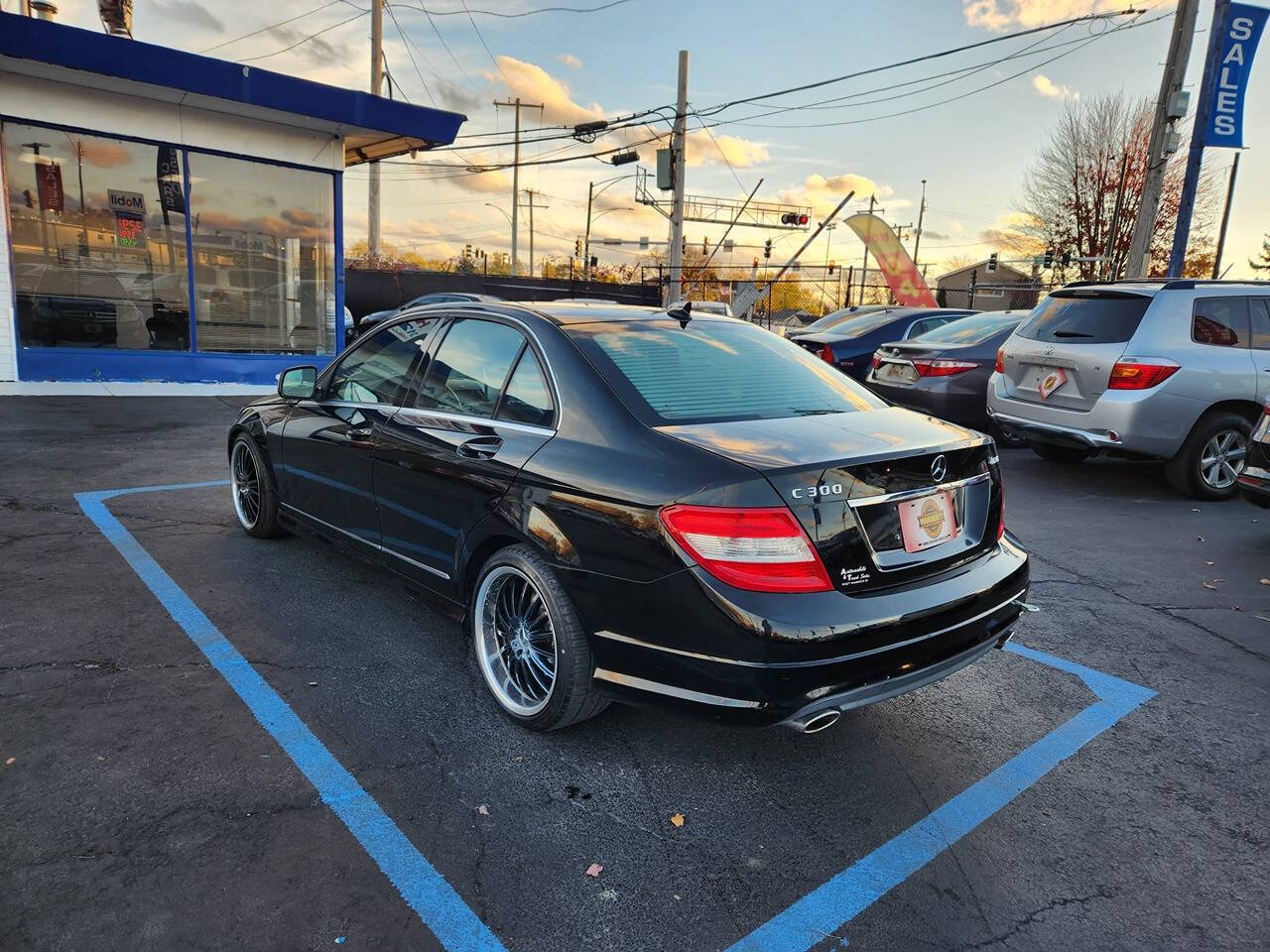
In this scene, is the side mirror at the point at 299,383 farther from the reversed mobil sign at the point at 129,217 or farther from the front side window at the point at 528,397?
the reversed mobil sign at the point at 129,217

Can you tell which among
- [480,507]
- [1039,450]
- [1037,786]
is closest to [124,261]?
[480,507]

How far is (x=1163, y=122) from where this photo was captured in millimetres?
12617

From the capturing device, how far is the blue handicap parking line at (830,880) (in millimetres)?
2139

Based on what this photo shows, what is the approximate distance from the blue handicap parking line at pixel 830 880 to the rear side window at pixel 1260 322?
4.99 meters

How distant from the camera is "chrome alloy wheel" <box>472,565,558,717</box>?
→ 9.89 ft

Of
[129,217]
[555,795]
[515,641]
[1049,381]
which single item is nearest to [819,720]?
[555,795]

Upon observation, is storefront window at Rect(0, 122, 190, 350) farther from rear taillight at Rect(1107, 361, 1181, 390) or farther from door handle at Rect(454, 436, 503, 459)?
rear taillight at Rect(1107, 361, 1181, 390)

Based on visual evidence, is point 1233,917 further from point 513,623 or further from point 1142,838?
point 513,623

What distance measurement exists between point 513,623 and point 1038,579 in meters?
3.50

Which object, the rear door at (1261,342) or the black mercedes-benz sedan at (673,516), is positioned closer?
the black mercedes-benz sedan at (673,516)

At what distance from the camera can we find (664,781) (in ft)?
9.17

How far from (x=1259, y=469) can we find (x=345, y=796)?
604 cm

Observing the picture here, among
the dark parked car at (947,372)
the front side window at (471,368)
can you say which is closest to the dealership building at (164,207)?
the dark parked car at (947,372)

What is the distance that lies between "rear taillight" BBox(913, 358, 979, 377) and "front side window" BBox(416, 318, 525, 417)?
6.41 m
